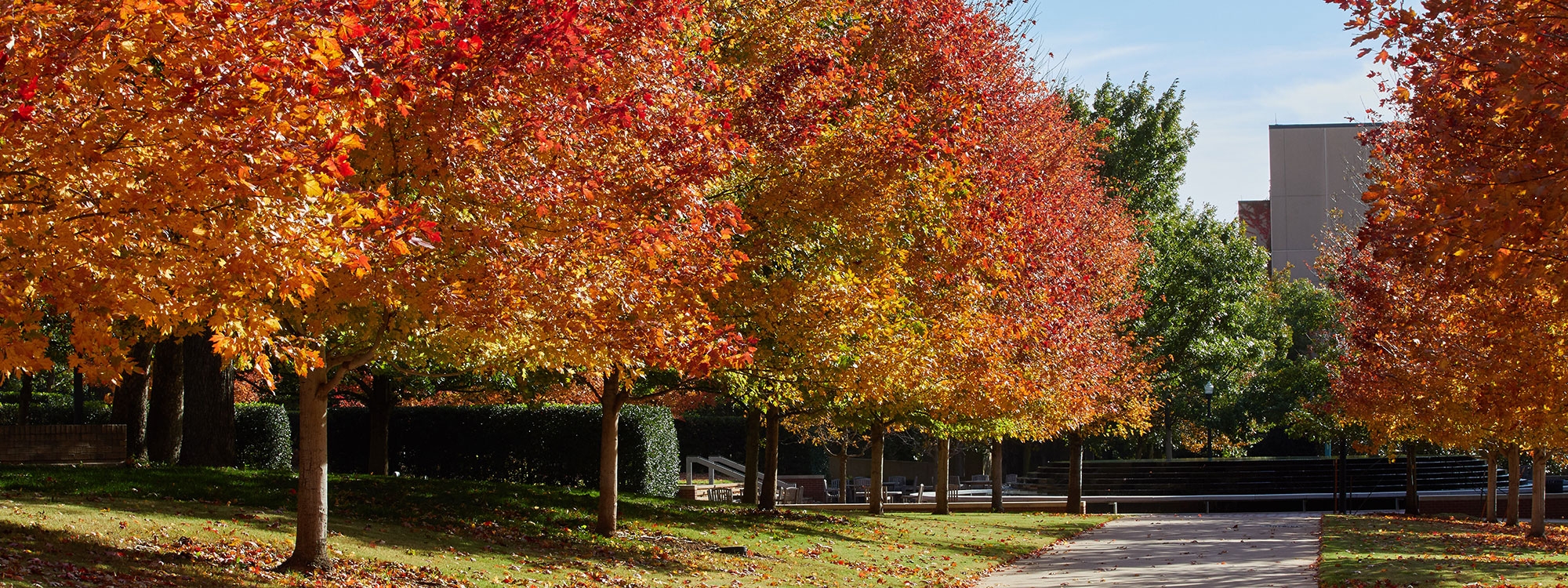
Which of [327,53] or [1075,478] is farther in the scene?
[1075,478]

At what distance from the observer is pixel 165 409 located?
17.8 meters

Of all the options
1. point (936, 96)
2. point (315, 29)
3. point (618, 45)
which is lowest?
point (315, 29)

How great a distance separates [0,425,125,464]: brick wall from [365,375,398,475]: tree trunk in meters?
4.10

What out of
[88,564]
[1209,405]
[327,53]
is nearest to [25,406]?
[88,564]

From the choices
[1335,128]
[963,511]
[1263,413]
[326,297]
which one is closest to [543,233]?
[326,297]

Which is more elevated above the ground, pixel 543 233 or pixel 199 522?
pixel 543 233

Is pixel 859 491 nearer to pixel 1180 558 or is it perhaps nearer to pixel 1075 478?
pixel 1075 478

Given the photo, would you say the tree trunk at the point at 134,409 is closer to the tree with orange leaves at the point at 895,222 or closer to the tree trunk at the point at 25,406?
the tree with orange leaves at the point at 895,222

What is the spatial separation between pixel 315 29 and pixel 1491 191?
5.97 metres

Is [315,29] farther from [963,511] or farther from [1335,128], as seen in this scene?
[1335,128]

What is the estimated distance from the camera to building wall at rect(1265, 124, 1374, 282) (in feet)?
193

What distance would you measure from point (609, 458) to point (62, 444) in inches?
355

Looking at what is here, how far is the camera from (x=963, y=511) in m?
29.9

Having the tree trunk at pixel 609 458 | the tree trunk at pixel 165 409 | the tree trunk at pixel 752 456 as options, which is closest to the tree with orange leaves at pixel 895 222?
the tree trunk at pixel 609 458
